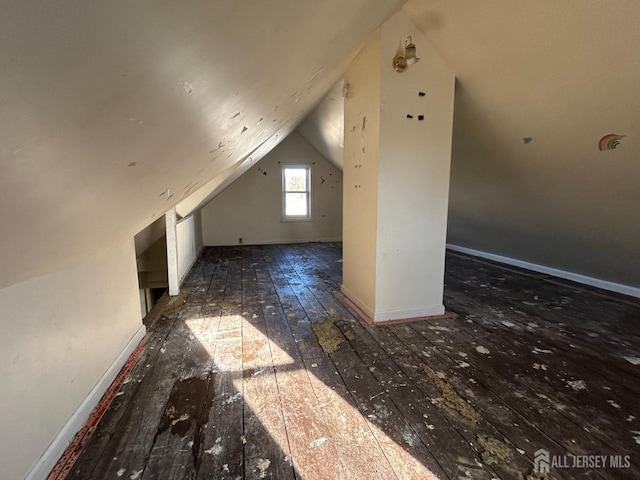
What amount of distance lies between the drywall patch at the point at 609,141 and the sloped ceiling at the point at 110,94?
1.77 meters

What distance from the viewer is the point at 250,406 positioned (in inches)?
59.7

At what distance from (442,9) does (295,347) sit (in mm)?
2376

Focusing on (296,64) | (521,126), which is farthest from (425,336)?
(296,64)

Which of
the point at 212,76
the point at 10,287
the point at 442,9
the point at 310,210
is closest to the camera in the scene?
the point at 212,76

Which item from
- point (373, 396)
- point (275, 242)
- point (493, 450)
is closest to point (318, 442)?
point (373, 396)

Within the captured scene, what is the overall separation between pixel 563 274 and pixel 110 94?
4636 mm

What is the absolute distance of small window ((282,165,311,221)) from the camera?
641cm

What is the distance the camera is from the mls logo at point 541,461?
46.4 inches

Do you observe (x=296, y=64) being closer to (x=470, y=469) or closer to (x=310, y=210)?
(x=470, y=469)

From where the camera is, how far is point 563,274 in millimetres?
3779

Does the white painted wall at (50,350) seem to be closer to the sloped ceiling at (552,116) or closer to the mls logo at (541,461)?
the mls logo at (541,461)

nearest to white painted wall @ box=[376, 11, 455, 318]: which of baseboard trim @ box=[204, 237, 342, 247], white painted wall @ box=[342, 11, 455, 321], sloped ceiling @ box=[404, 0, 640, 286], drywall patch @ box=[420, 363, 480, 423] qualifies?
white painted wall @ box=[342, 11, 455, 321]
